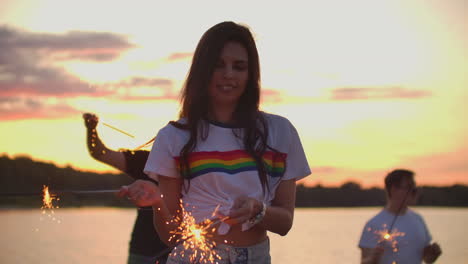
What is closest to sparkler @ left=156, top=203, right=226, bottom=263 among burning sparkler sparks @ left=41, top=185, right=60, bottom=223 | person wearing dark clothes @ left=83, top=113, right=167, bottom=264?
burning sparkler sparks @ left=41, top=185, right=60, bottom=223

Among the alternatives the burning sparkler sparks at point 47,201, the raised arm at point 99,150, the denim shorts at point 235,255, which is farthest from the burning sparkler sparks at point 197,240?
the raised arm at point 99,150

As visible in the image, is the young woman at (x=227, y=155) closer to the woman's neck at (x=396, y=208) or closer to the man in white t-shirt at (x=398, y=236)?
the man in white t-shirt at (x=398, y=236)

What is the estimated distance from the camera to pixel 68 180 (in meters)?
6.16

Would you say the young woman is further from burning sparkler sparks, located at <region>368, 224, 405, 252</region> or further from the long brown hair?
burning sparkler sparks, located at <region>368, 224, 405, 252</region>

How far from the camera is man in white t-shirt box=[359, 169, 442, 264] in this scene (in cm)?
627

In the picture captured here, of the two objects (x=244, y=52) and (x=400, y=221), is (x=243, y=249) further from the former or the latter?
(x=400, y=221)

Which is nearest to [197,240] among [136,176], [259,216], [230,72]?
[259,216]

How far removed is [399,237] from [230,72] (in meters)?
3.38

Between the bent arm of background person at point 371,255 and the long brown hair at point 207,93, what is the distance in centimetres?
303

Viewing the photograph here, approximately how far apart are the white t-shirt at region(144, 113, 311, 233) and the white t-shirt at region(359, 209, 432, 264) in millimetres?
3025

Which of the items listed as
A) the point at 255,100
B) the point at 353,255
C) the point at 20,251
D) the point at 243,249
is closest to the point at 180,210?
the point at 243,249

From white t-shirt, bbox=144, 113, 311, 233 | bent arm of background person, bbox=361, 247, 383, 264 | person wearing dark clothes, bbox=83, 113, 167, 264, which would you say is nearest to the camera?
white t-shirt, bbox=144, 113, 311, 233

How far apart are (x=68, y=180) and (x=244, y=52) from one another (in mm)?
3058

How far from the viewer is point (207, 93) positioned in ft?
11.6
